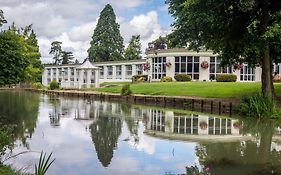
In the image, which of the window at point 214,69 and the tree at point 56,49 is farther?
the tree at point 56,49

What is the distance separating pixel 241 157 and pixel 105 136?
557cm

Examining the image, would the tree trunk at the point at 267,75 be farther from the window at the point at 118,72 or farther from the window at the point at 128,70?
the window at the point at 118,72

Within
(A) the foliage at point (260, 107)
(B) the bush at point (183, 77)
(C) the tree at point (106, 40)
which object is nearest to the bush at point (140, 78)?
(B) the bush at point (183, 77)

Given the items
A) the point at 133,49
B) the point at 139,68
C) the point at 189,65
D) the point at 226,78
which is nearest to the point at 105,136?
the point at 226,78

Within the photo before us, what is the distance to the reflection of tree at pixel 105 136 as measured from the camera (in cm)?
1184

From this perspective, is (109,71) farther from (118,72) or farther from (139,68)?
(139,68)

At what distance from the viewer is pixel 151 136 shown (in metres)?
15.8

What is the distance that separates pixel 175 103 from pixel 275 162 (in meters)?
21.3

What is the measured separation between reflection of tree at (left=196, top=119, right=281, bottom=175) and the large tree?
6.78 meters

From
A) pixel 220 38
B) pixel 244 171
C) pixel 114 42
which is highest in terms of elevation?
pixel 114 42

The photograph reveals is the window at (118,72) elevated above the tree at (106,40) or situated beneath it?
situated beneath

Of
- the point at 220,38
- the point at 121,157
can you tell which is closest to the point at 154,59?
the point at 220,38

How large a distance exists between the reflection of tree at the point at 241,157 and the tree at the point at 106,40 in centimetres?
7051

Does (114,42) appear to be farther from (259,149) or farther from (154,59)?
(259,149)
